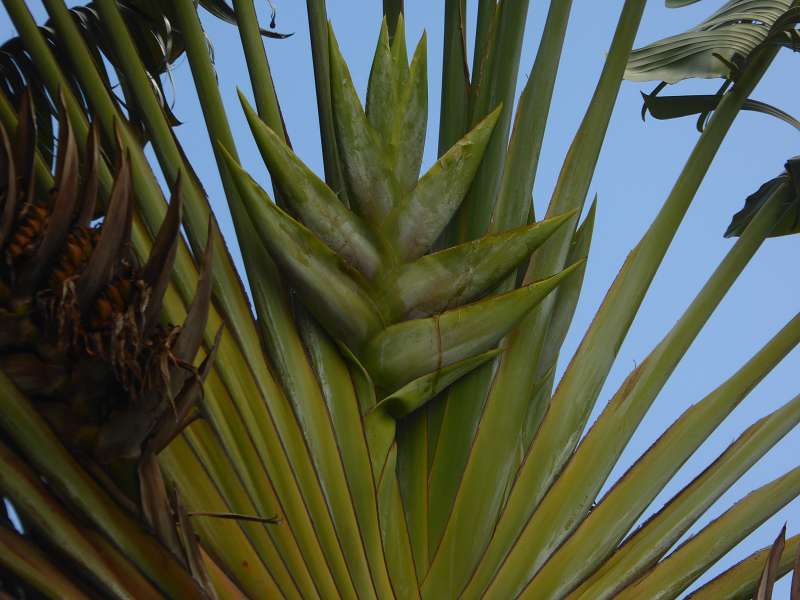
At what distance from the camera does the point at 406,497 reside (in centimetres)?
132

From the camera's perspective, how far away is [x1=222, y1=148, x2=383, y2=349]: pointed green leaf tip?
1.28m

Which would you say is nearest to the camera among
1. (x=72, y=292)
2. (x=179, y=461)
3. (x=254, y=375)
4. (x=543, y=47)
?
(x=72, y=292)

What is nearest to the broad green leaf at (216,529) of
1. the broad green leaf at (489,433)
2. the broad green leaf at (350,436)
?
the broad green leaf at (350,436)

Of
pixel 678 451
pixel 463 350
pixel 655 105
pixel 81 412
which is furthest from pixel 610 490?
pixel 655 105

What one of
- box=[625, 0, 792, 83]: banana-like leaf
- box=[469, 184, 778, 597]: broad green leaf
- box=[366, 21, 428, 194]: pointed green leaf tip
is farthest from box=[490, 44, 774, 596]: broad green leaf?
box=[625, 0, 792, 83]: banana-like leaf

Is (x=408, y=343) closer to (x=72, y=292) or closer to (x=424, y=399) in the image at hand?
(x=424, y=399)

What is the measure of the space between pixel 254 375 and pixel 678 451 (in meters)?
0.56

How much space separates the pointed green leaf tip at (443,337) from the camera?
1.32m

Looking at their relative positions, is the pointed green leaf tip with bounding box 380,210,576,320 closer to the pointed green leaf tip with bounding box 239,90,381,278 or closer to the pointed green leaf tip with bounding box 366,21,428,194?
the pointed green leaf tip with bounding box 239,90,381,278

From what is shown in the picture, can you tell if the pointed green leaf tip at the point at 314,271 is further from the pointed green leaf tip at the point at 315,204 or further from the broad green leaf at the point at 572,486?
the broad green leaf at the point at 572,486

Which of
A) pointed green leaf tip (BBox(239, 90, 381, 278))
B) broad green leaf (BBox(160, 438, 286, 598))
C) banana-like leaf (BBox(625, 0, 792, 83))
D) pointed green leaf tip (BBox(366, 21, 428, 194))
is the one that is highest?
banana-like leaf (BBox(625, 0, 792, 83))

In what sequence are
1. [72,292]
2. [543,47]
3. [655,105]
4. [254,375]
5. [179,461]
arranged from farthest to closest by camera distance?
[655,105], [543,47], [254,375], [179,461], [72,292]

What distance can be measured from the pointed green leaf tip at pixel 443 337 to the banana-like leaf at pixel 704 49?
78 cm

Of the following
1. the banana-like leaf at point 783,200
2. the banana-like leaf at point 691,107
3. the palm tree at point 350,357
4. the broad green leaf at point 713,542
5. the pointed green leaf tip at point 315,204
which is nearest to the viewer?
the palm tree at point 350,357
